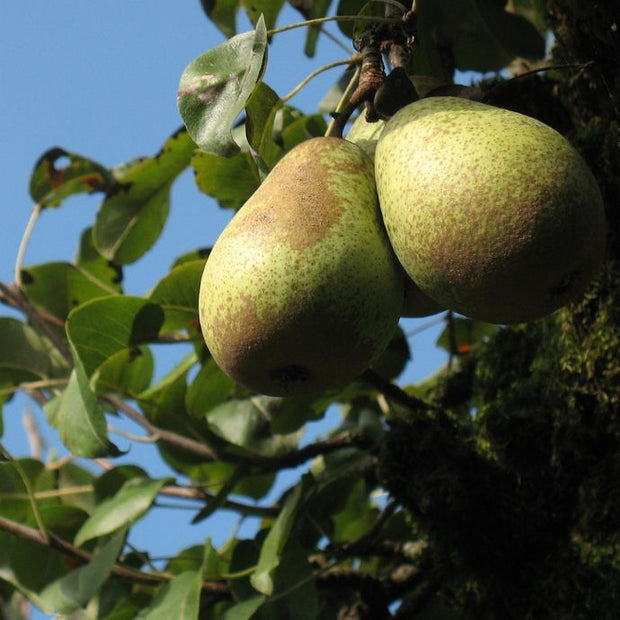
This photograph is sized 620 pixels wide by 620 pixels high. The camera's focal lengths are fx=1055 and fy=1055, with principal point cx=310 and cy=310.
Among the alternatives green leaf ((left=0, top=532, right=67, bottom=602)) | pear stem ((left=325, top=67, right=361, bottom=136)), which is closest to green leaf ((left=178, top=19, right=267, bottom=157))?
pear stem ((left=325, top=67, right=361, bottom=136))

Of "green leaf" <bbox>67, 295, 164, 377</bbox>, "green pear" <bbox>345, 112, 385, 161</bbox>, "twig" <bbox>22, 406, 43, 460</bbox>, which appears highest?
"green pear" <bbox>345, 112, 385, 161</bbox>

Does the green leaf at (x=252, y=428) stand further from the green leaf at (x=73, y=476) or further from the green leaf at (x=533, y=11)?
the green leaf at (x=533, y=11)

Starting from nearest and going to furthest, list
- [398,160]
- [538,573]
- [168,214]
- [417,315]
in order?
[398,160] < [417,315] < [538,573] < [168,214]

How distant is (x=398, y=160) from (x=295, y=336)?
26cm

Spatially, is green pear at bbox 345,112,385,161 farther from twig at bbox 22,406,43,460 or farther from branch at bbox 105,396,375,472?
twig at bbox 22,406,43,460

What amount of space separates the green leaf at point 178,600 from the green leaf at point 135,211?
769 mm

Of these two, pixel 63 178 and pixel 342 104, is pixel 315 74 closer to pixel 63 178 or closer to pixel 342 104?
pixel 342 104

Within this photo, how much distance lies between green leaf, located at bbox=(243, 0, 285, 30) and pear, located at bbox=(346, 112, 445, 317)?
2.04ft

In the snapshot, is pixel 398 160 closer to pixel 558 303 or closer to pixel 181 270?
pixel 558 303

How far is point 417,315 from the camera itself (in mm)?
1436

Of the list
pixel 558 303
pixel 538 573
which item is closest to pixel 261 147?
pixel 558 303

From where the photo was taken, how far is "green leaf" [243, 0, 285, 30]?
211cm

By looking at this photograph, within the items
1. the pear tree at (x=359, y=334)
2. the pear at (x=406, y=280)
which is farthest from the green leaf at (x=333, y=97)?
the pear at (x=406, y=280)

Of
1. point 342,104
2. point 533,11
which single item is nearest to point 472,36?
point 533,11
